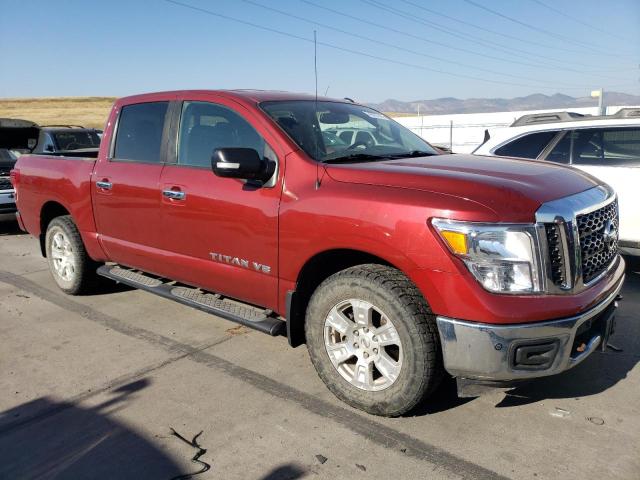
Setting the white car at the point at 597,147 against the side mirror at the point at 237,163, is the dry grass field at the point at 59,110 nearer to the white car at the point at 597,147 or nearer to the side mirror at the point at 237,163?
the white car at the point at 597,147

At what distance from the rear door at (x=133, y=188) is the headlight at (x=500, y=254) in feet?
8.00

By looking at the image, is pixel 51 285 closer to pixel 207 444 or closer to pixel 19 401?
pixel 19 401

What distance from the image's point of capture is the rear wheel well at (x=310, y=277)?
10.7ft

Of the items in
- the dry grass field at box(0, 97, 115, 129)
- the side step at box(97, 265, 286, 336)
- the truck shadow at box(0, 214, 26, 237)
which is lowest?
the truck shadow at box(0, 214, 26, 237)

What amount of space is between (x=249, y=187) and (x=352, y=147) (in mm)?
757

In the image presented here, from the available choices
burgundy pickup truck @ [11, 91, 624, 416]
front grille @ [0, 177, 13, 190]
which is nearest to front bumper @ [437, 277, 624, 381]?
burgundy pickup truck @ [11, 91, 624, 416]

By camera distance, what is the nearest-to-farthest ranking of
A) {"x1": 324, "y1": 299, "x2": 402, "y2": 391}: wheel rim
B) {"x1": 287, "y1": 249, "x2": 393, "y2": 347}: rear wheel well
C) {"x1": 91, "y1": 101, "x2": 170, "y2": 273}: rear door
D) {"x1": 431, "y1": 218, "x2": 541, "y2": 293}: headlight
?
{"x1": 431, "y1": 218, "x2": 541, "y2": 293}: headlight, {"x1": 324, "y1": 299, "x2": 402, "y2": 391}: wheel rim, {"x1": 287, "y1": 249, "x2": 393, "y2": 347}: rear wheel well, {"x1": 91, "y1": 101, "x2": 170, "y2": 273}: rear door

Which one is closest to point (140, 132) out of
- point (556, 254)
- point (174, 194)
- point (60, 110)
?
point (174, 194)

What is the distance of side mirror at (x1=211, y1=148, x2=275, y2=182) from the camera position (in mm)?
3311

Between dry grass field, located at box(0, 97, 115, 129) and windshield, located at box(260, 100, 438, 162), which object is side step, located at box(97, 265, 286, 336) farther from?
dry grass field, located at box(0, 97, 115, 129)

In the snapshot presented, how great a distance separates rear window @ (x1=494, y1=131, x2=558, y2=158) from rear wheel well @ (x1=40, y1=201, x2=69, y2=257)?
4629 mm

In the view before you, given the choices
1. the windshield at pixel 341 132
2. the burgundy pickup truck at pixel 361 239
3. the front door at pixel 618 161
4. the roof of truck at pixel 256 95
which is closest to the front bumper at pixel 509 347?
the burgundy pickup truck at pixel 361 239

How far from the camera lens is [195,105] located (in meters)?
4.17

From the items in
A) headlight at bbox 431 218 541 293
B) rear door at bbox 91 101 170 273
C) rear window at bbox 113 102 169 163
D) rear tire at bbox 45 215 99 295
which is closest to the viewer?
headlight at bbox 431 218 541 293
